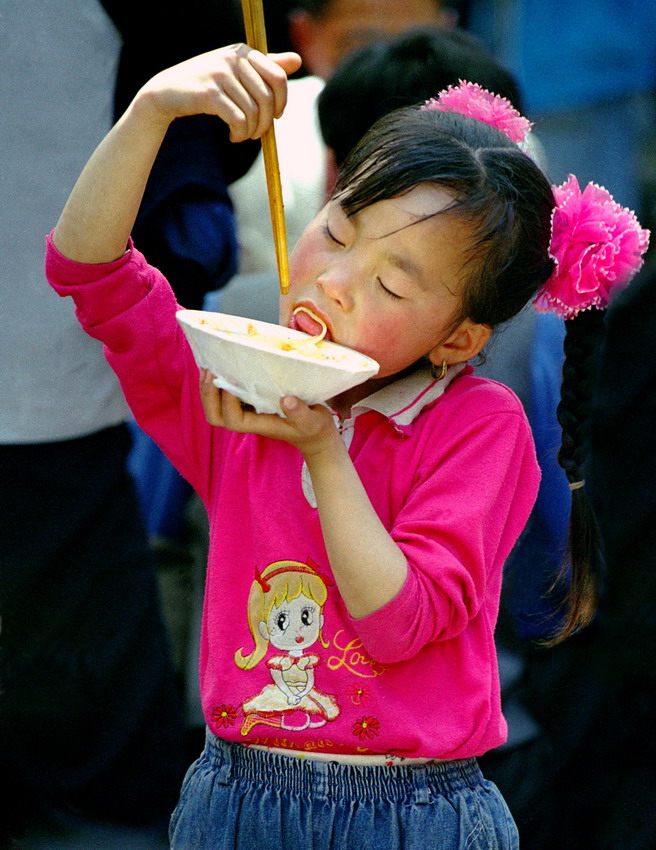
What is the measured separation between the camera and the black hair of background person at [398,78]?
2.19 m

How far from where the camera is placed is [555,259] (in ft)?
5.15

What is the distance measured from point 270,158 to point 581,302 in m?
0.50

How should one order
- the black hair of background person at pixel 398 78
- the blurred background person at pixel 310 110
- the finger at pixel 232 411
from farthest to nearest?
1. the blurred background person at pixel 310 110
2. the black hair of background person at pixel 398 78
3. the finger at pixel 232 411

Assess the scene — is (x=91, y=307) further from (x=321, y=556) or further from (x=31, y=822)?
(x=31, y=822)

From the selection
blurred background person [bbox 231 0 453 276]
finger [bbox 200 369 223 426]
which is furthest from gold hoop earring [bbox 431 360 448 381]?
blurred background person [bbox 231 0 453 276]

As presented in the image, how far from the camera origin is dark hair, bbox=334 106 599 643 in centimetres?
146

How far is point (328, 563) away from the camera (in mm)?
1449

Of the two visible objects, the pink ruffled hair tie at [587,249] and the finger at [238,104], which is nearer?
the finger at [238,104]

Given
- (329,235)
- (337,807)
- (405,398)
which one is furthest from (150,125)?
(337,807)

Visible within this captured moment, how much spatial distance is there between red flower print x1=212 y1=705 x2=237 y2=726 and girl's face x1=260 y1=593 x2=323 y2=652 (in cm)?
11

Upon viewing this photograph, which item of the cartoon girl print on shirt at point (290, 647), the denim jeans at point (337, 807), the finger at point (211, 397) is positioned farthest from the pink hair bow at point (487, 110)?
the denim jeans at point (337, 807)

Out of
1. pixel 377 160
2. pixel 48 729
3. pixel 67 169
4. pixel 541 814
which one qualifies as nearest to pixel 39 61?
pixel 67 169

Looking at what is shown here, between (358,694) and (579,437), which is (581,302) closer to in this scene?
(579,437)

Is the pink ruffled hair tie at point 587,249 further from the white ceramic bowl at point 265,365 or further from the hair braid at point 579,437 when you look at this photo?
the white ceramic bowl at point 265,365
